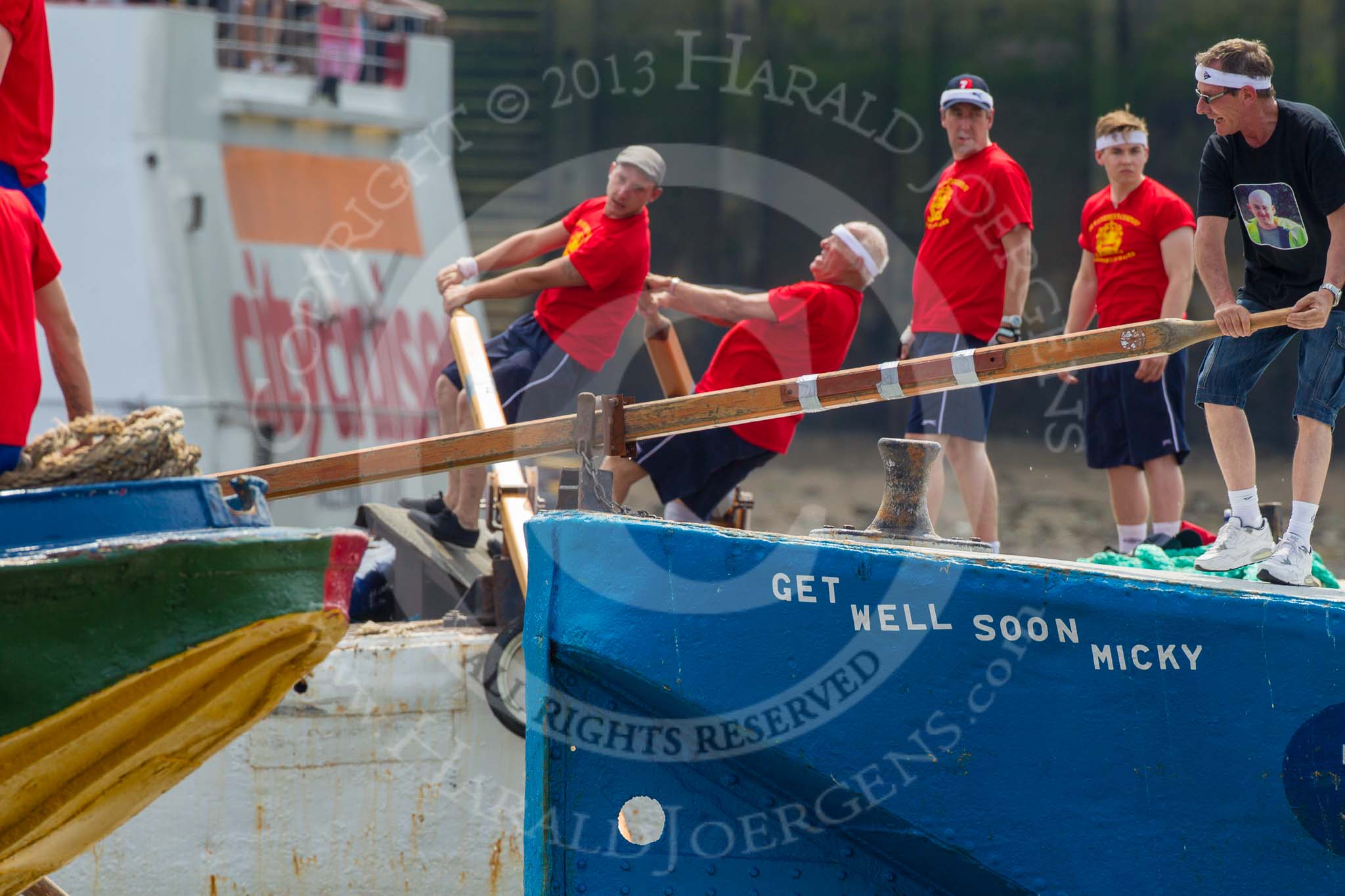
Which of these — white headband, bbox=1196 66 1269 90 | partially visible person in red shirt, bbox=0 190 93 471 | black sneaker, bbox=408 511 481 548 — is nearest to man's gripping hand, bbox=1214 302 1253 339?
white headband, bbox=1196 66 1269 90

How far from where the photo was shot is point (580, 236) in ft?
21.6

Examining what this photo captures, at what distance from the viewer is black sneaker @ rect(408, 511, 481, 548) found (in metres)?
7.07

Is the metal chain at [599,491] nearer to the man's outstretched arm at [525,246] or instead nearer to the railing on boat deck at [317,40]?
the man's outstretched arm at [525,246]

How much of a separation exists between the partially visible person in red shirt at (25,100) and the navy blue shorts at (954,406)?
11.2 ft

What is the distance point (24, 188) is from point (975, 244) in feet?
12.1

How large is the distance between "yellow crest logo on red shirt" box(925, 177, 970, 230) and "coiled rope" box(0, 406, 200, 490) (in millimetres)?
3587

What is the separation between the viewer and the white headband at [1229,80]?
443 centimetres

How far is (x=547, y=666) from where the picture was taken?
4004mm

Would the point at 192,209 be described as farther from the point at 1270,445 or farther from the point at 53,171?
the point at 1270,445

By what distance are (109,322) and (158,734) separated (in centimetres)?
890

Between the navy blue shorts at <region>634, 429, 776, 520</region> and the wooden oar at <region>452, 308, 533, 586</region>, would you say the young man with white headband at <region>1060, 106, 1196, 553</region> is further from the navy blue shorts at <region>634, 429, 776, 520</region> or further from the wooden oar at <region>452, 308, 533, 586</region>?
the wooden oar at <region>452, 308, 533, 586</region>

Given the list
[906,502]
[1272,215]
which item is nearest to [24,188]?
[906,502]

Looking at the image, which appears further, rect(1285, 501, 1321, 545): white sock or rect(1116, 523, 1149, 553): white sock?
rect(1116, 523, 1149, 553): white sock

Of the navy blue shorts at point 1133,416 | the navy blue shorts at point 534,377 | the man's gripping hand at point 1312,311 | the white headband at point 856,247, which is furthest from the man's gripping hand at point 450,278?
the man's gripping hand at point 1312,311
